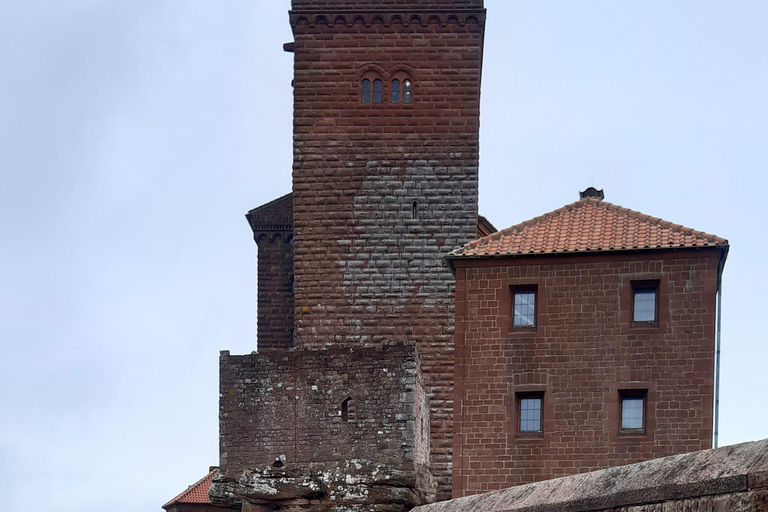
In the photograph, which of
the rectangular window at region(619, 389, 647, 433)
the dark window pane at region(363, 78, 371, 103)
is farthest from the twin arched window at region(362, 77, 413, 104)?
the rectangular window at region(619, 389, 647, 433)

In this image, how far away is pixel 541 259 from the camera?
79.7 ft

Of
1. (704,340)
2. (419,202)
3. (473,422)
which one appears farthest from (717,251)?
(419,202)

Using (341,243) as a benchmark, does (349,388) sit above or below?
below

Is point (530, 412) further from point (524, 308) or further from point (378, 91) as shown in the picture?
point (378, 91)

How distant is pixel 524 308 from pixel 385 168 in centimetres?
783

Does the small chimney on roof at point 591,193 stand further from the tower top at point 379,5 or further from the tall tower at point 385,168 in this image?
the tower top at point 379,5

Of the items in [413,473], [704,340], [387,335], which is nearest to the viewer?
[704,340]

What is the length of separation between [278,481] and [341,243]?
6.47 metres

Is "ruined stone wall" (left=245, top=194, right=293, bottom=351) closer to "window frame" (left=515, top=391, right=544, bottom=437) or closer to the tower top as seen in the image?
the tower top

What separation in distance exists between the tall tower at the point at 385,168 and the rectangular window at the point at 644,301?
688 centimetres

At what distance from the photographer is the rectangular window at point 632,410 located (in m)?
23.4

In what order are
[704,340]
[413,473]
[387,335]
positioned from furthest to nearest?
[387,335] → [413,473] → [704,340]

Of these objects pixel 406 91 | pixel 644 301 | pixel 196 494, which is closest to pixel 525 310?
pixel 644 301

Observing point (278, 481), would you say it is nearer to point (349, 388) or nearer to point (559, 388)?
point (349, 388)
